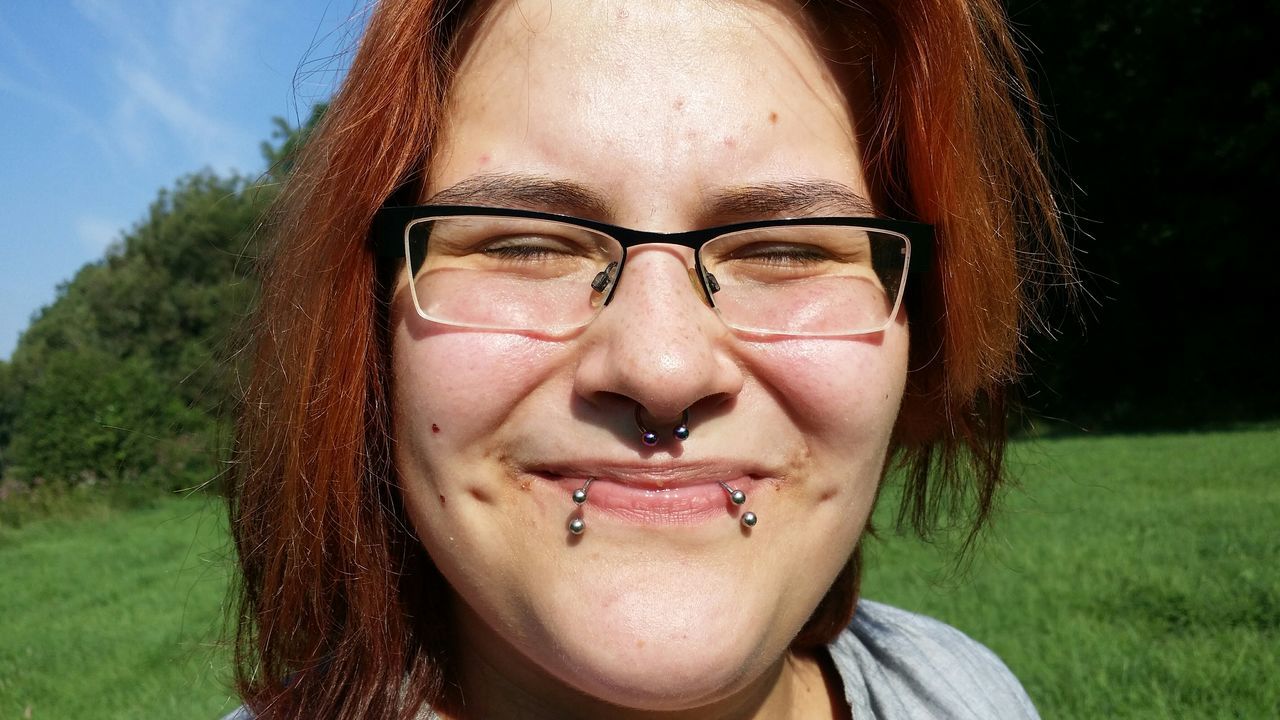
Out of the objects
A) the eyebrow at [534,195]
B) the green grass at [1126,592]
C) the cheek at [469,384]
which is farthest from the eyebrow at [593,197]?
the green grass at [1126,592]

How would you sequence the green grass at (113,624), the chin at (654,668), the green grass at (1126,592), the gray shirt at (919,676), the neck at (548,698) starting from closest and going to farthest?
the chin at (654,668) < the neck at (548,698) < the gray shirt at (919,676) < the green grass at (1126,592) < the green grass at (113,624)

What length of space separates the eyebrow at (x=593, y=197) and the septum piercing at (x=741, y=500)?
39 centimetres

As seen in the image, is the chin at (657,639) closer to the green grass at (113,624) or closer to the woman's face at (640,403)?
the woman's face at (640,403)

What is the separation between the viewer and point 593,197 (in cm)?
119

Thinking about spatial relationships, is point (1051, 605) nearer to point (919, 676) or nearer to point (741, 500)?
point (919, 676)

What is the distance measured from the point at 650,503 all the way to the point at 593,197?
431mm

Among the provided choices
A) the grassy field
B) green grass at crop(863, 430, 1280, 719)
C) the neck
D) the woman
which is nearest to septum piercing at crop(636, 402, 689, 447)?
the woman

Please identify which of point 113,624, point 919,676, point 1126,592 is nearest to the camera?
point 919,676

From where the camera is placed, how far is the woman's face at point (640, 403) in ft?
3.76

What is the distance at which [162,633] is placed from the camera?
16.4 feet

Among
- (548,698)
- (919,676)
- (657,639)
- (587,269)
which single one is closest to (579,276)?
(587,269)

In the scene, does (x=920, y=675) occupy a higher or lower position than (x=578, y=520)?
lower

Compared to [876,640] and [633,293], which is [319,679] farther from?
[876,640]

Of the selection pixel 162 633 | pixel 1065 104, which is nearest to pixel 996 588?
pixel 162 633
